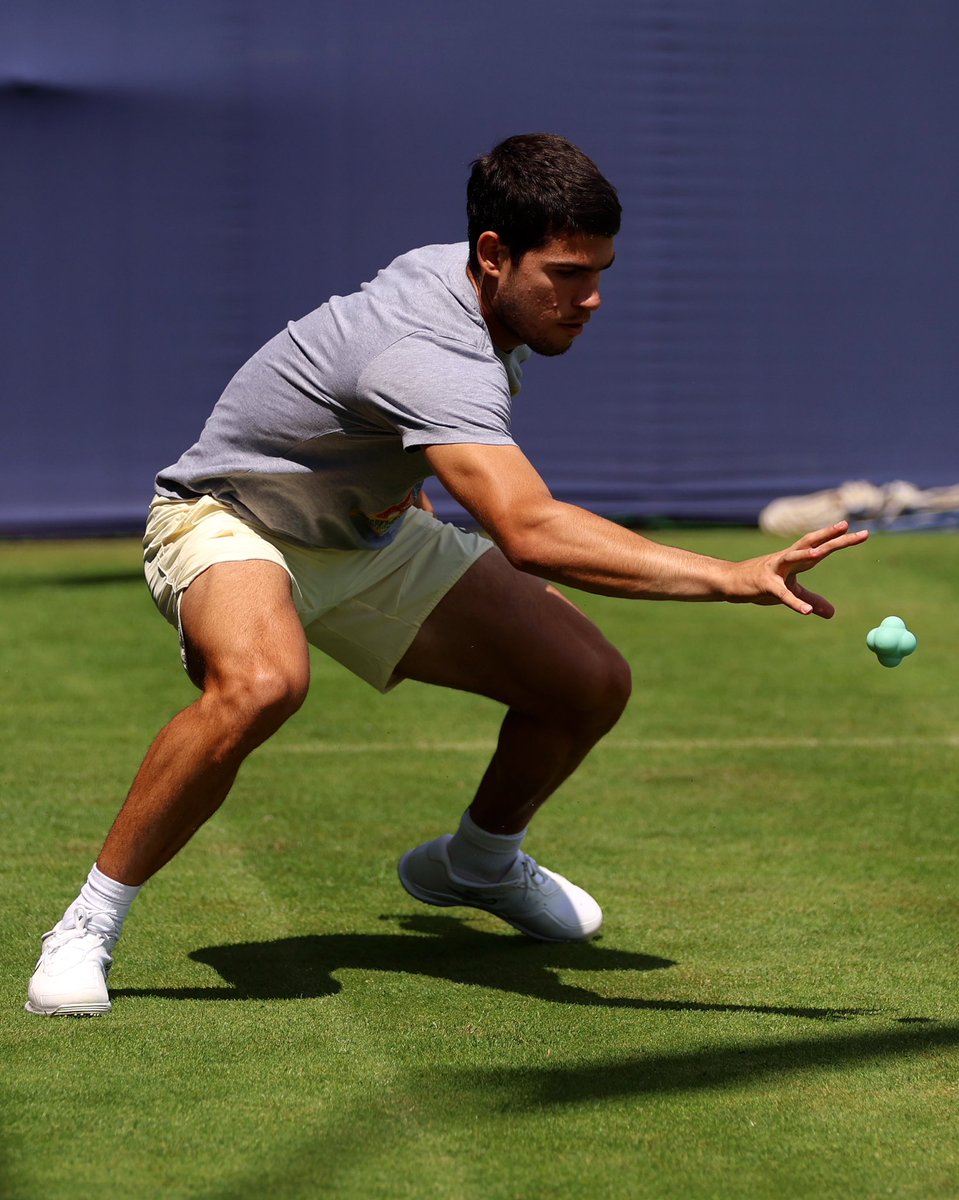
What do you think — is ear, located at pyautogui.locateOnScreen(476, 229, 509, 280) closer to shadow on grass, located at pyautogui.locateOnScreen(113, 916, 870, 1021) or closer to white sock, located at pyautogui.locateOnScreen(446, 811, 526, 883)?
white sock, located at pyautogui.locateOnScreen(446, 811, 526, 883)

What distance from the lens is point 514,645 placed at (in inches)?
142

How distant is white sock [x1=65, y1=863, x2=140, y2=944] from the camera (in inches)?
127

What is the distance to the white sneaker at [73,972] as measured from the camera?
3.12m

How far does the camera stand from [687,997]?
3.35 meters

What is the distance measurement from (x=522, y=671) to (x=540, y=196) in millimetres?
971

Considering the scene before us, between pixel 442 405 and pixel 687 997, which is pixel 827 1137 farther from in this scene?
pixel 442 405

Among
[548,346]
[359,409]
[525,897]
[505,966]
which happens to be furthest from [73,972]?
[548,346]

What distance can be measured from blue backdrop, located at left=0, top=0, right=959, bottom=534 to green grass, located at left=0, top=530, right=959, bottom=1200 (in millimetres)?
2715

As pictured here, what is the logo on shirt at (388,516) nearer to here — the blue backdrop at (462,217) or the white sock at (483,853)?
the white sock at (483,853)

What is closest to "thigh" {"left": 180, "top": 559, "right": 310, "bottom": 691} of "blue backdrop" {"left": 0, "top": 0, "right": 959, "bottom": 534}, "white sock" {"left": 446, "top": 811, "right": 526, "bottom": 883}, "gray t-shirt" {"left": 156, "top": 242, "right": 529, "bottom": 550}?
"gray t-shirt" {"left": 156, "top": 242, "right": 529, "bottom": 550}

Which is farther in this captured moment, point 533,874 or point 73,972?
point 533,874

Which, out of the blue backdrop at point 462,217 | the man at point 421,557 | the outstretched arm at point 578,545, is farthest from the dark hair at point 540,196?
the blue backdrop at point 462,217

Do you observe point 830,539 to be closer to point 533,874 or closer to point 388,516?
point 388,516

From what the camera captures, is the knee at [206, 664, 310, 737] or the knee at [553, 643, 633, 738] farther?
the knee at [553, 643, 633, 738]
